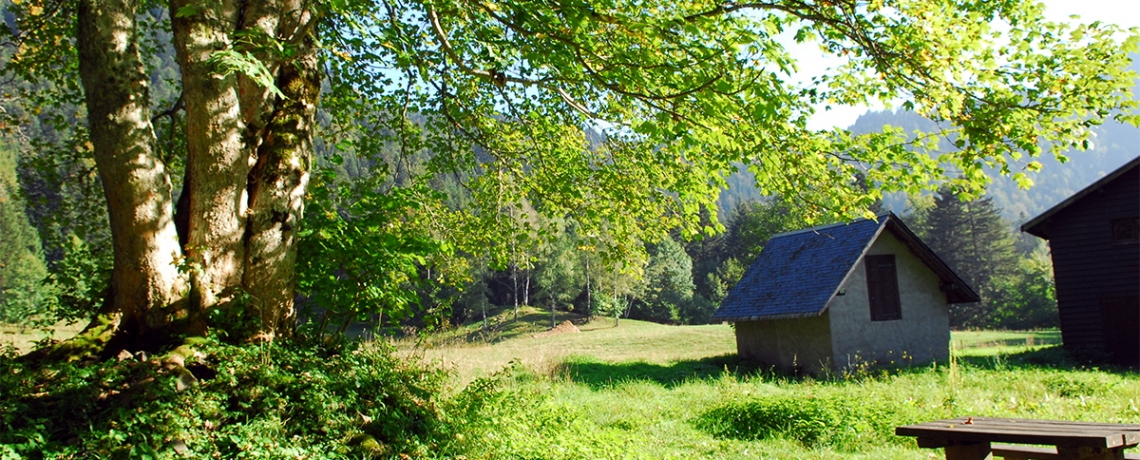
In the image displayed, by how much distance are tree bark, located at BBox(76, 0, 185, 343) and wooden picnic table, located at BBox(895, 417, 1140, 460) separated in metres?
5.93

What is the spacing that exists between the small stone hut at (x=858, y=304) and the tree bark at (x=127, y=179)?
1521 cm

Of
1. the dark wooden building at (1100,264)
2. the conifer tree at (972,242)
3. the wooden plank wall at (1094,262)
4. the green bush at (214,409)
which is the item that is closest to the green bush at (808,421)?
the green bush at (214,409)

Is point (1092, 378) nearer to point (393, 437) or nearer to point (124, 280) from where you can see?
point (393, 437)

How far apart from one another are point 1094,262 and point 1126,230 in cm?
111

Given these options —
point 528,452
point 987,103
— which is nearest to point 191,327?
point 528,452

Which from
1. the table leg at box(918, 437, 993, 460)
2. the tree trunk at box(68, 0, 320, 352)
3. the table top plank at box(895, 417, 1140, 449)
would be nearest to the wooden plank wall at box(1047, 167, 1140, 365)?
the table top plank at box(895, 417, 1140, 449)

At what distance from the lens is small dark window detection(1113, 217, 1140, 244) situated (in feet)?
58.6

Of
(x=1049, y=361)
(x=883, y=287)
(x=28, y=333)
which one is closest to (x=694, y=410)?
(x=28, y=333)

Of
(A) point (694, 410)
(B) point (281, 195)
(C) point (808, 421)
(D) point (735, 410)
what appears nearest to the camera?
(B) point (281, 195)

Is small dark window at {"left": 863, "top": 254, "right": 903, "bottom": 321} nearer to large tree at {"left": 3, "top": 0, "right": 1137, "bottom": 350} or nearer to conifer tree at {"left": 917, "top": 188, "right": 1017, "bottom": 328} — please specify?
large tree at {"left": 3, "top": 0, "right": 1137, "bottom": 350}

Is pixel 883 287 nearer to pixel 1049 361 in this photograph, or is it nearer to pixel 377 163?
pixel 1049 361

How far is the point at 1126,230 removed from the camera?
711 inches

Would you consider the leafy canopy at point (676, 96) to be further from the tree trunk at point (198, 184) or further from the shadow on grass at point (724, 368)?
the shadow on grass at point (724, 368)

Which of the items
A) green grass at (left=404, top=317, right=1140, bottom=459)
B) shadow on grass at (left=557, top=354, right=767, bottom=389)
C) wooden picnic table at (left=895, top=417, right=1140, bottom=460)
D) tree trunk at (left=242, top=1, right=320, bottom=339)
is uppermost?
tree trunk at (left=242, top=1, right=320, bottom=339)
